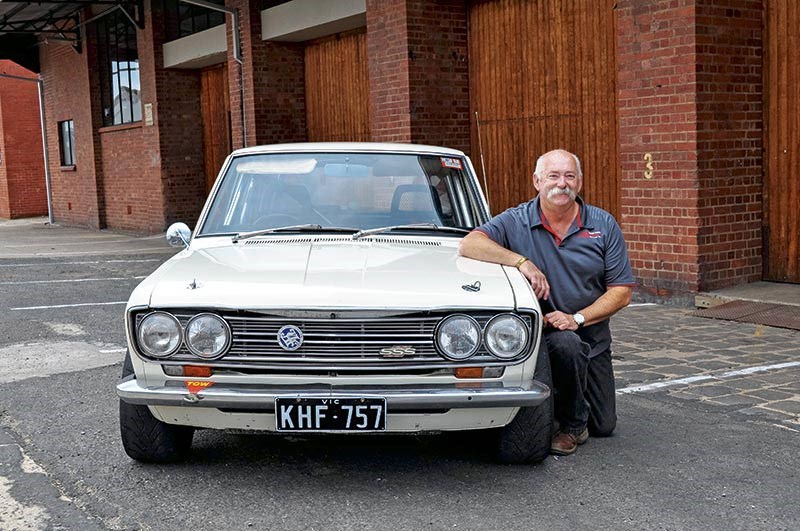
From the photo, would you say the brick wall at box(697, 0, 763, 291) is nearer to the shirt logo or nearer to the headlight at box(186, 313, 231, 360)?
the shirt logo

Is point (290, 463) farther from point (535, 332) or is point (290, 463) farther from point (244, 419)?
point (535, 332)

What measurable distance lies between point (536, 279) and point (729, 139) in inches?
221

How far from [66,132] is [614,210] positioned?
21002mm

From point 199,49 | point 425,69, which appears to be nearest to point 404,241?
point 425,69

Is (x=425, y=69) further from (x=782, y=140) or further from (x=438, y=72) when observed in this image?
(x=782, y=140)

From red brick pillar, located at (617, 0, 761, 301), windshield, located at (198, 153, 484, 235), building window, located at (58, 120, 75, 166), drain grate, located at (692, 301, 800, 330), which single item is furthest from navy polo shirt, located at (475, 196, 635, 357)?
building window, located at (58, 120, 75, 166)

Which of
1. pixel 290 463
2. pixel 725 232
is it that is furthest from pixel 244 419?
pixel 725 232

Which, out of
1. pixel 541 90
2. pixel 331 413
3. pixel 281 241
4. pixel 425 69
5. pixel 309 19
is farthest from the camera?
pixel 309 19

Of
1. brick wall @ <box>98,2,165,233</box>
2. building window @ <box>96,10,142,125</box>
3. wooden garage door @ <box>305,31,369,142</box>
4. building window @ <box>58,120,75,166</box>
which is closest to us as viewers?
wooden garage door @ <box>305,31,369,142</box>

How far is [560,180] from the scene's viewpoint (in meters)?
4.85

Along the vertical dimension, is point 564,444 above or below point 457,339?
below

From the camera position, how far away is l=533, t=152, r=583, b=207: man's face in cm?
485

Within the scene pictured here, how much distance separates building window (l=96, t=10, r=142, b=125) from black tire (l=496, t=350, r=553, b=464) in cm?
2015

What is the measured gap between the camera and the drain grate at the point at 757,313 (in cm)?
825
